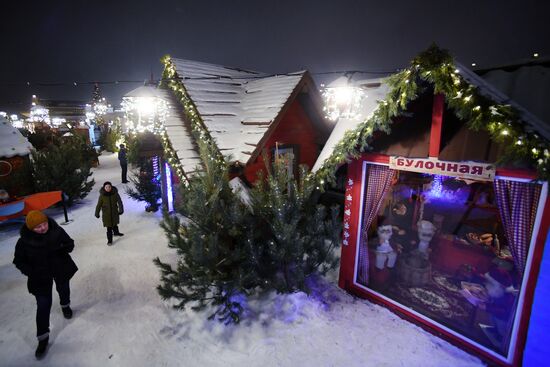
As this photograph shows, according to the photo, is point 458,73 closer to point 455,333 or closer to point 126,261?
point 455,333

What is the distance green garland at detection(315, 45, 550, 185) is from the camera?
3328mm

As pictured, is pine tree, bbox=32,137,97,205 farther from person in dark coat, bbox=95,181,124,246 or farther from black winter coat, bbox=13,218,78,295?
black winter coat, bbox=13,218,78,295

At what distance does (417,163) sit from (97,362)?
20.6 feet

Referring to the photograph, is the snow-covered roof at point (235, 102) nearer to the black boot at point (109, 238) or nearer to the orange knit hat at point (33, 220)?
the orange knit hat at point (33, 220)

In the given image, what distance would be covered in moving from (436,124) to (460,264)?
3.82m

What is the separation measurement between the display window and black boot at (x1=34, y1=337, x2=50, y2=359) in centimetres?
588

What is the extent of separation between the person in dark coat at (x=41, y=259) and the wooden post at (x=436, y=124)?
647 centimetres

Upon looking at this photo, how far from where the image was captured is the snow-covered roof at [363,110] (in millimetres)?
5340

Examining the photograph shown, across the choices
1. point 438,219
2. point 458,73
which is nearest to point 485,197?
point 438,219

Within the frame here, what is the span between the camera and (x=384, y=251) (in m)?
6.51

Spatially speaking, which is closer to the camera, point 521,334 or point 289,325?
point 521,334

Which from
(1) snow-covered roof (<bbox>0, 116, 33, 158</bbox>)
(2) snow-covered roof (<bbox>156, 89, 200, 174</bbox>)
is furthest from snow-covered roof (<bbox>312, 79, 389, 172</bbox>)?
(1) snow-covered roof (<bbox>0, 116, 33, 158</bbox>)

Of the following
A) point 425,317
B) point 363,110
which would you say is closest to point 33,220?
point 363,110

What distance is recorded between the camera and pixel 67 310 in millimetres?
5430
